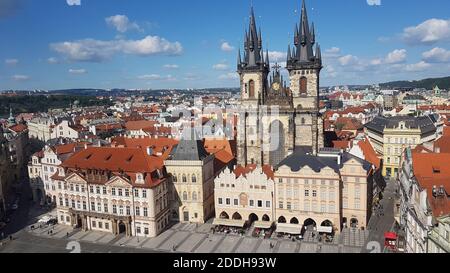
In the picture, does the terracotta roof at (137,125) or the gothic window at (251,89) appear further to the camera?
the terracotta roof at (137,125)

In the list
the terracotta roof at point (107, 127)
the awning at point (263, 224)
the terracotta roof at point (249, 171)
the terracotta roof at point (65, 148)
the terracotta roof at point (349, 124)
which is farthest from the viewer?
the terracotta roof at point (107, 127)

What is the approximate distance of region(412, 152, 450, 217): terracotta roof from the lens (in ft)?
141

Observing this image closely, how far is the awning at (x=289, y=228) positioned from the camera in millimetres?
59822

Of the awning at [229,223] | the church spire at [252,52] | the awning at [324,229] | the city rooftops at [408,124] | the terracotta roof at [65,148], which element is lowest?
the awning at [324,229]

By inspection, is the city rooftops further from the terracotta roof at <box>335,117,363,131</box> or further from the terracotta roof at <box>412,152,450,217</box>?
the terracotta roof at <box>412,152,450,217</box>

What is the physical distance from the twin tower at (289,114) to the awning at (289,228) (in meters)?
22.0

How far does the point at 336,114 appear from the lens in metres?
183

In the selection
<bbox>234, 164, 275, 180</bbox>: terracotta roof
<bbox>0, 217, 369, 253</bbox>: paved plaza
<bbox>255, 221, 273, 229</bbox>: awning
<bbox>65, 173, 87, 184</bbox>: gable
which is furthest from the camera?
<bbox>65, 173, 87, 184</bbox>: gable

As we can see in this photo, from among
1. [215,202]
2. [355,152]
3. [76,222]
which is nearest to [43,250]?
[76,222]

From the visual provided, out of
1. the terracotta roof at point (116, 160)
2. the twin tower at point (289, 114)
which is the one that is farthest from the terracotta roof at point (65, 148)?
the twin tower at point (289, 114)

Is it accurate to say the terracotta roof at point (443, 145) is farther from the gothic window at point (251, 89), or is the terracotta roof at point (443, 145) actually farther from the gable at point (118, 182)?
the gable at point (118, 182)

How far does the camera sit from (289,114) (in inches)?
3187

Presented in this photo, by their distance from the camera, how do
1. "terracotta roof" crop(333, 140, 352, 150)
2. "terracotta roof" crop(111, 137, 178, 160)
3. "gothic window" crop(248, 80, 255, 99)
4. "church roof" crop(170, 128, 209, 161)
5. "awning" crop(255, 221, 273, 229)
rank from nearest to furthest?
"awning" crop(255, 221, 273, 229) < "church roof" crop(170, 128, 209, 161) < "terracotta roof" crop(111, 137, 178, 160) < "gothic window" crop(248, 80, 255, 99) < "terracotta roof" crop(333, 140, 352, 150)

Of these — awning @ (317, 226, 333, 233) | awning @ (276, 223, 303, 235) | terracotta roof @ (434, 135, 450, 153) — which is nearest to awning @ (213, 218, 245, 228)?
awning @ (276, 223, 303, 235)
